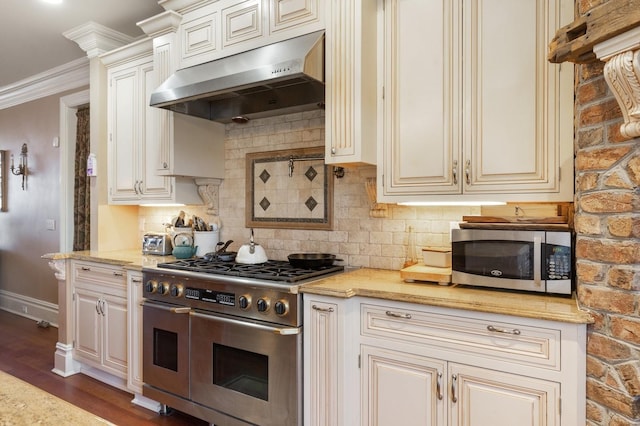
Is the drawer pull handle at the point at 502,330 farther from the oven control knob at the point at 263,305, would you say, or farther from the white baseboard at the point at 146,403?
the white baseboard at the point at 146,403

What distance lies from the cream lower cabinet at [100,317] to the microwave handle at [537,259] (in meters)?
2.65

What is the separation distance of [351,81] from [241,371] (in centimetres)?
173

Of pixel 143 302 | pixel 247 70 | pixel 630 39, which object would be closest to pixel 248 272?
pixel 143 302

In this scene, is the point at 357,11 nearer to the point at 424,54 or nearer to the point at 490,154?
the point at 424,54

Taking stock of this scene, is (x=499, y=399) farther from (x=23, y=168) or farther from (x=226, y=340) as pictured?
(x=23, y=168)

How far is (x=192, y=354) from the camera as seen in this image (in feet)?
8.21

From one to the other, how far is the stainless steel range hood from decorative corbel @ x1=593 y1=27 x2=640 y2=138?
1318mm

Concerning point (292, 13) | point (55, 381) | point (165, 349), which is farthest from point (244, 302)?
point (55, 381)

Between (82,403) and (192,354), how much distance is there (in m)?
1.14

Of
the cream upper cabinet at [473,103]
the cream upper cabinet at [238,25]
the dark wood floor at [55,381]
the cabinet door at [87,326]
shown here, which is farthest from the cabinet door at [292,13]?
the dark wood floor at [55,381]

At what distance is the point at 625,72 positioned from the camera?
4.35 feet

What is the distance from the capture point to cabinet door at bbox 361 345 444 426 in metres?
1.84

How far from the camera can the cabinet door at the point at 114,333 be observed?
3.00 metres

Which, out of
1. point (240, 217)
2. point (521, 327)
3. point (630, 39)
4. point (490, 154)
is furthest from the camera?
point (240, 217)
